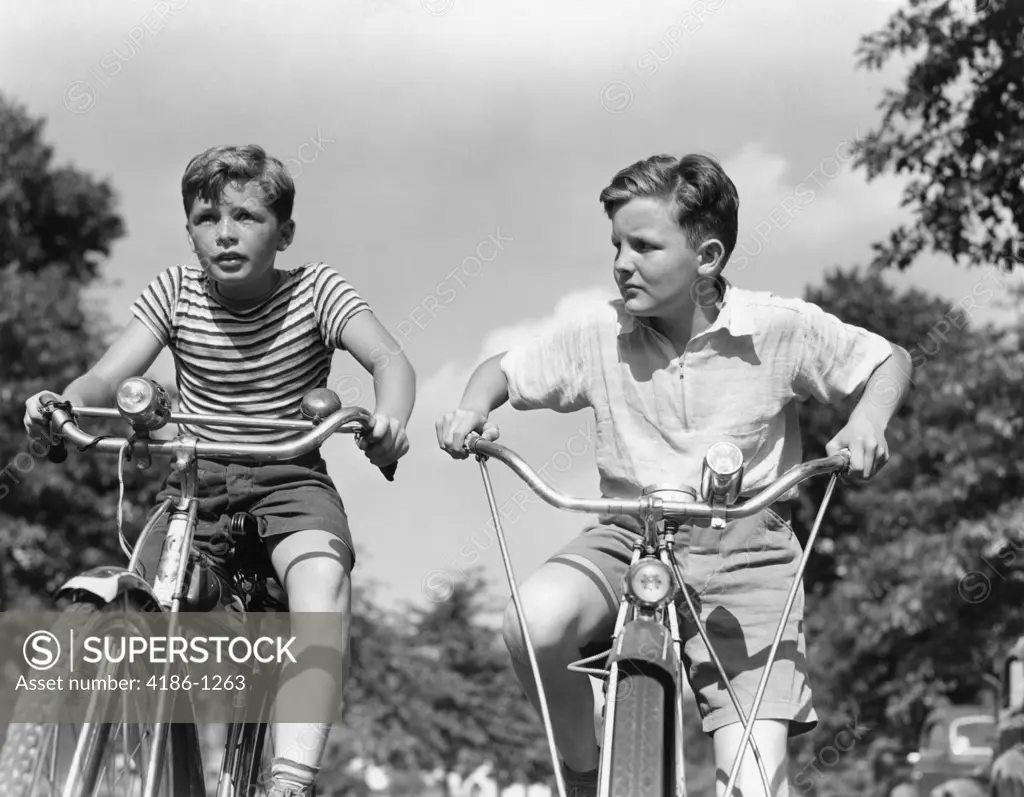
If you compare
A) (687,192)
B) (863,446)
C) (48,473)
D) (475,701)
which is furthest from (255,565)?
(475,701)

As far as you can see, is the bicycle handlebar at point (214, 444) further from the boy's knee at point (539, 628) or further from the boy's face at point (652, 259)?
the boy's face at point (652, 259)

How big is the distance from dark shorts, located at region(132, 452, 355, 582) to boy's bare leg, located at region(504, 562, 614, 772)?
580 mm

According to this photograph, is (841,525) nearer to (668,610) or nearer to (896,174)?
(896,174)

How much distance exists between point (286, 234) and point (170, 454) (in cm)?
97

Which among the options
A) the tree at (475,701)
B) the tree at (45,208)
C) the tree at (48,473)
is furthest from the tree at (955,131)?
the tree at (475,701)

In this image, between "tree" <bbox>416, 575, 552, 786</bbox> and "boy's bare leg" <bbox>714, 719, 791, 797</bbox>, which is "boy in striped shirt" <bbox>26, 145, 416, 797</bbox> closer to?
"boy's bare leg" <bbox>714, 719, 791, 797</bbox>

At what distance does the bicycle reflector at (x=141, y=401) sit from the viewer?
3707 mm

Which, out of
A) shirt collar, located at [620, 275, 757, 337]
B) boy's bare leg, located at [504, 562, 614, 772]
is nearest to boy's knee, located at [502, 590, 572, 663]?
boy's bare leg, located at [504, 562, 614, 772]

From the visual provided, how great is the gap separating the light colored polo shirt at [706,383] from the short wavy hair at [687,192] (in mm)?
207

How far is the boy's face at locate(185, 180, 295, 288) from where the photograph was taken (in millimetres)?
4504

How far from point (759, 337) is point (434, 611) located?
125 ft

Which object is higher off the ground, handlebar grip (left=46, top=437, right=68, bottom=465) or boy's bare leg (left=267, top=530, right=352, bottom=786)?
handlebar grip (left=46, top=437, right=68, bottom=465)

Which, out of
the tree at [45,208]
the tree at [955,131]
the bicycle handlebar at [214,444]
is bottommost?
the bicycle handlebar at [214,444]

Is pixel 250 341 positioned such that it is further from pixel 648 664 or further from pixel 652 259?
pixel 648 664
